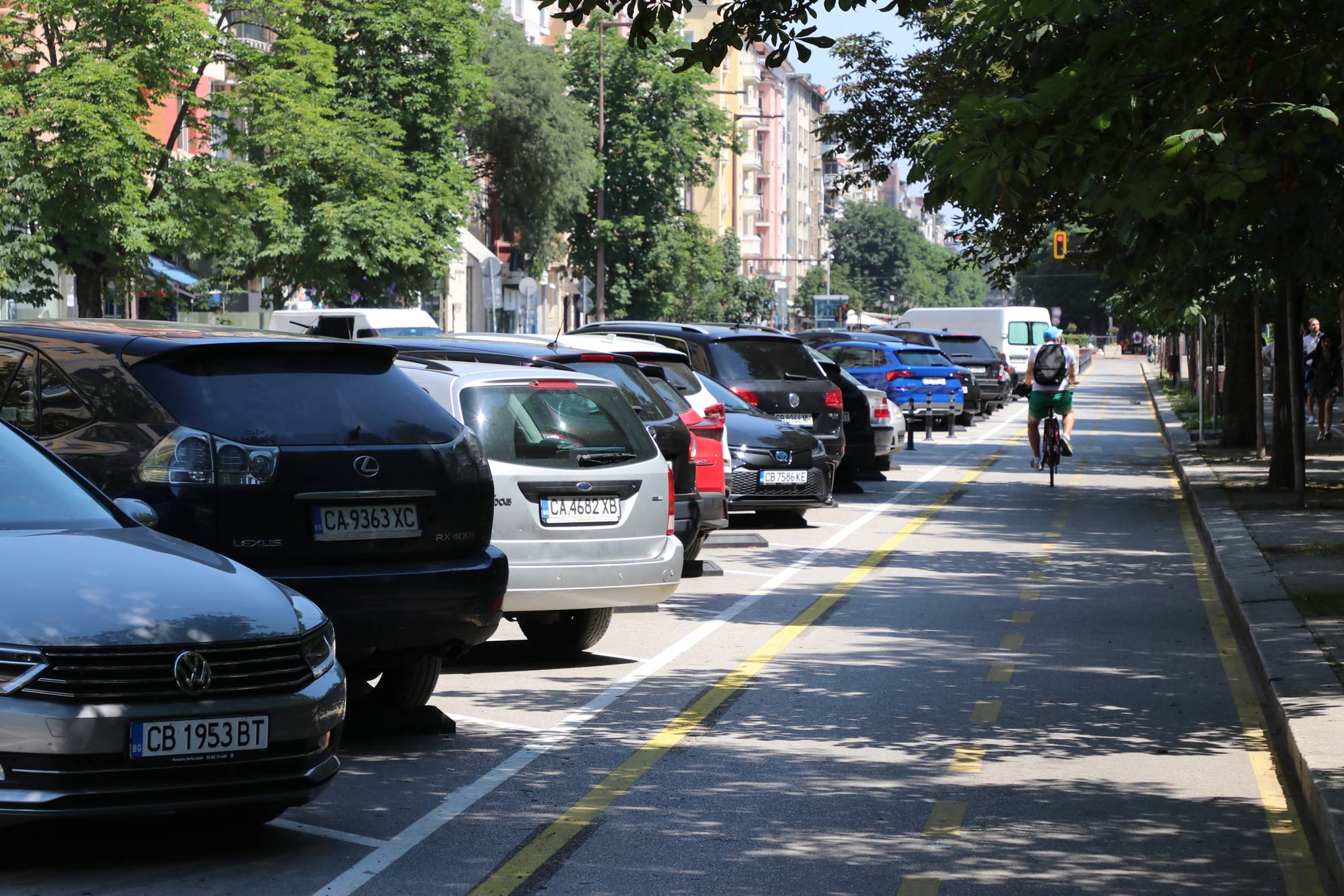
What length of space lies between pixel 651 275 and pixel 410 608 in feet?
220

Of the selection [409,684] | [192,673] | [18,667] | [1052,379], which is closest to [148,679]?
[192,673]

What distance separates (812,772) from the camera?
7.99m

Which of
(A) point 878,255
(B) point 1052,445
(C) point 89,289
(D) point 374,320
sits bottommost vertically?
(B) point 1052,445

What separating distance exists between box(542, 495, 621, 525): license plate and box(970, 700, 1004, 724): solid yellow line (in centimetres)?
212

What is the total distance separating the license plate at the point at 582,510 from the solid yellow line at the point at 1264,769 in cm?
332

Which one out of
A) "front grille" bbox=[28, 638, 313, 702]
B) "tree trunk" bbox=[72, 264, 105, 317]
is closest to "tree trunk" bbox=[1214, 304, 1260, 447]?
"tree trunk" bbox=[72, 264, 105, 317]

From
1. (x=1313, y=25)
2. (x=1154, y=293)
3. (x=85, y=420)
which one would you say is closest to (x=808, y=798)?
(x=85, y=420)

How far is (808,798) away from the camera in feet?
24.6

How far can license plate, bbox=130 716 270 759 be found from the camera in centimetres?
586

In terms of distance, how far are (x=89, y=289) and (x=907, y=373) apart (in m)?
15.3

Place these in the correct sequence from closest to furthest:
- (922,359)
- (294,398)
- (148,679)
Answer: (148,679) < (294,398) < (922,359)

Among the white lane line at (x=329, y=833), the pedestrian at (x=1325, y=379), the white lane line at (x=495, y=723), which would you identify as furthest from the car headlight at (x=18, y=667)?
the pedestrian at (x=1325, y=379)

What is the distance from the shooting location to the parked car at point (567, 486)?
995 cm

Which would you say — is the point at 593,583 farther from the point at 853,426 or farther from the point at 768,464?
the point at 853,426
